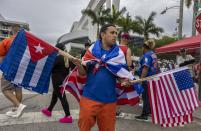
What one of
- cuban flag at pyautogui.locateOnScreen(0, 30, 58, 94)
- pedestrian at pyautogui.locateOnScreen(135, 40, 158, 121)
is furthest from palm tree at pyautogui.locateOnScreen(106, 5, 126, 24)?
cuban flag at pyautogui.locateOnScreen(0, 30, 58, 94)

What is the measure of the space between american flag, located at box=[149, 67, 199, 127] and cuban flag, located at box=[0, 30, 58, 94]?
143cm

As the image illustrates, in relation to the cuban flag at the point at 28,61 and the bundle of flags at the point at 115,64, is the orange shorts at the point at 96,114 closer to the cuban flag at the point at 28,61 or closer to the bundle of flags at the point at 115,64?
the bundle of flags at the point at 115,64

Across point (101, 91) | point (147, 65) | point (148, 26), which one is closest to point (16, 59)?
point (101, 91)

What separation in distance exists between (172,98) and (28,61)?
1981 millimetres

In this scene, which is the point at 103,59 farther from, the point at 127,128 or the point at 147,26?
the point at 147,26

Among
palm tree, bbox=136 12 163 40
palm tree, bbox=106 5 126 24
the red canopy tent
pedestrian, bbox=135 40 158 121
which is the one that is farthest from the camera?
palm tree, bbox=136 12 163 40

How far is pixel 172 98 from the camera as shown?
14.1 feet

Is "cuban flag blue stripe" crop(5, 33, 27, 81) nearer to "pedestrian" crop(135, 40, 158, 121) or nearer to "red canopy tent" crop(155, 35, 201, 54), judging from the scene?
"pedestrian" crop(135, 40, 158, 121)

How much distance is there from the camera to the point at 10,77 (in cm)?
437

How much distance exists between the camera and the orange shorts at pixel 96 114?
136 inches

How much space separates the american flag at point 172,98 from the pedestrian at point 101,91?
85cm

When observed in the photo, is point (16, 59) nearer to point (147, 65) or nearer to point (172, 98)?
point (172, 98)

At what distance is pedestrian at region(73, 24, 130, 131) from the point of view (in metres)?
3.47

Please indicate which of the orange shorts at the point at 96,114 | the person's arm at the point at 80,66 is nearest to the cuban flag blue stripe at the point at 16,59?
the person's arm at the point at 80,66
